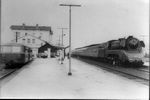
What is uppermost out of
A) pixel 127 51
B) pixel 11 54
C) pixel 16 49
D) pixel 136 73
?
pixel 16 49

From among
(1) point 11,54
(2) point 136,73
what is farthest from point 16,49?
(2) point 136,73

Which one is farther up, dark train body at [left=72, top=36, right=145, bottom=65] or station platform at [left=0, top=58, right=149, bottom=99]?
dark train body at [left=72, top=36, right=145, bottom=65]

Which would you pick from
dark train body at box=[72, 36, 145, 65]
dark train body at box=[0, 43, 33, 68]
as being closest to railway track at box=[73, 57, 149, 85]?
dark train body at box=[72, 36, 145, 65]

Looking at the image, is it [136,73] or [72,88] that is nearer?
[72,88]

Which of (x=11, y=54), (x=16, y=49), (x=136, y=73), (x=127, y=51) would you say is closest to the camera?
(x=136, y=73)

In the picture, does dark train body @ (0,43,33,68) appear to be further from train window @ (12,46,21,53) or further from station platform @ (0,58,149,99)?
station platform @ (0,58,149,99)

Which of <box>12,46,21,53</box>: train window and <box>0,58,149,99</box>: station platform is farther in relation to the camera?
<box>12,46,21,53</box>: train window

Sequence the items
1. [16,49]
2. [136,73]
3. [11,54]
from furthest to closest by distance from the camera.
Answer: [16,49]
[11,54]
[136,73]

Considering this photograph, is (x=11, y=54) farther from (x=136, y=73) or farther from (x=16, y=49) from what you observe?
(x=136, y=73)

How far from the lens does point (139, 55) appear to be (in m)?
19.8

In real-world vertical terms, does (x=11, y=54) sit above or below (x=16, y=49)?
below

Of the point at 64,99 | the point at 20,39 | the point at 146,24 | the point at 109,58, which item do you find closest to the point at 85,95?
the point at 64,99

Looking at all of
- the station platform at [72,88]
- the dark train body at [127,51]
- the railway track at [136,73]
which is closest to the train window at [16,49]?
the station platform at [72,88]

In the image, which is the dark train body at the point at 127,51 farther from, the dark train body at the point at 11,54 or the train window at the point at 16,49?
the train window at the point at 16,49
